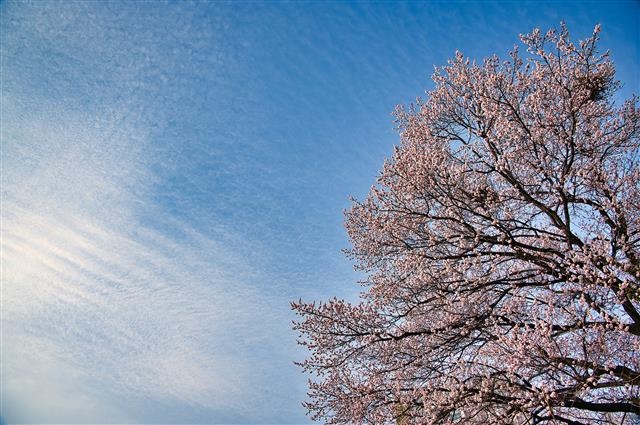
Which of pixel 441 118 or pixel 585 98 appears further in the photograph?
pixel 441 118

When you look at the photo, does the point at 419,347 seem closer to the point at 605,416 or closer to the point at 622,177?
the point at 622,177

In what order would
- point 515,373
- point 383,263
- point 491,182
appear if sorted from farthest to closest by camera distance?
1. point 383,263
2. point 491,182
3. point 515,373

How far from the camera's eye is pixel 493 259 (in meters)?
7.78

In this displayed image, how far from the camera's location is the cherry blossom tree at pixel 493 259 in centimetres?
692

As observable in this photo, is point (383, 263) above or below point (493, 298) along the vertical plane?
above

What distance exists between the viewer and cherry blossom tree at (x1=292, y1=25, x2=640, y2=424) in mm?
6918

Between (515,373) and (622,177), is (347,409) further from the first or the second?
(622,177)

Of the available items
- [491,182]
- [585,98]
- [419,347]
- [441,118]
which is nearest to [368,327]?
[419,347]

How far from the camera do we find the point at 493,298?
791 cm

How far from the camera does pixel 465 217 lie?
7902 mm

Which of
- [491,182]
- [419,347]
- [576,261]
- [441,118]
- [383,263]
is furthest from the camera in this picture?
[441,118]

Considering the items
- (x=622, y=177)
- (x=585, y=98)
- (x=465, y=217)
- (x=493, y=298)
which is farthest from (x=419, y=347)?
(x=585, y=98)

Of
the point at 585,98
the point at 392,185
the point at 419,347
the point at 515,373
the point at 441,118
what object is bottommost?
the point at 515,373

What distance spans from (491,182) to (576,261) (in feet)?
7.14
